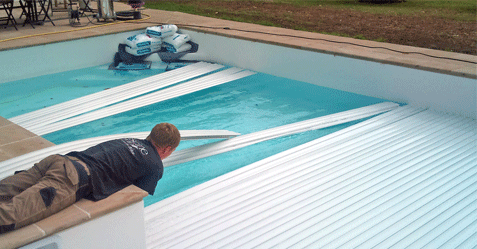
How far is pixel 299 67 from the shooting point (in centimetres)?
526

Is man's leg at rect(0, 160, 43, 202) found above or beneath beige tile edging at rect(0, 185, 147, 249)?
above

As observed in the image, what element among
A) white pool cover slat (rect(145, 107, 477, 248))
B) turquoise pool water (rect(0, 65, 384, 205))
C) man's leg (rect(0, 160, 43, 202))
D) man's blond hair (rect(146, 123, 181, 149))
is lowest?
turquoise pool water (rect(0, 65, 384, 205))

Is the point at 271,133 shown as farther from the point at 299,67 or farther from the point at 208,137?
the point at 299,67

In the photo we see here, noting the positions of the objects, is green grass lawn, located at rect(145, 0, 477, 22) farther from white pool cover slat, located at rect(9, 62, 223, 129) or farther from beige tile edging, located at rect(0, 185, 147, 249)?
beige tile edging, located at rect(0, 185, 147, 249)

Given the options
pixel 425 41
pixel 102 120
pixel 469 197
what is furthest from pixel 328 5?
pixel 469 197

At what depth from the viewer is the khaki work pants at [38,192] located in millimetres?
1569

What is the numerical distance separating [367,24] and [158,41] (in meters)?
3.84

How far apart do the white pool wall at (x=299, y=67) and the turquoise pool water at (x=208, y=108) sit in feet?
0.44

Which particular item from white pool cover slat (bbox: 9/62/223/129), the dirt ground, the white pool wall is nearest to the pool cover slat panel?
the white pool wall

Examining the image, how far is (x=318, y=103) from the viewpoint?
192 inches

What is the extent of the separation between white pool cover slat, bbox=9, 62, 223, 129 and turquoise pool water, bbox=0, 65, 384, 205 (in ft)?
0.61

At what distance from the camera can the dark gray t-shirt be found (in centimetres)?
182

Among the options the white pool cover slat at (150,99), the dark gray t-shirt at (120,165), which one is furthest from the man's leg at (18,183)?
the white pool cover slat at (150,99)

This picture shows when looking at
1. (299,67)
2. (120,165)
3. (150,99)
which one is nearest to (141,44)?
(150,99)
